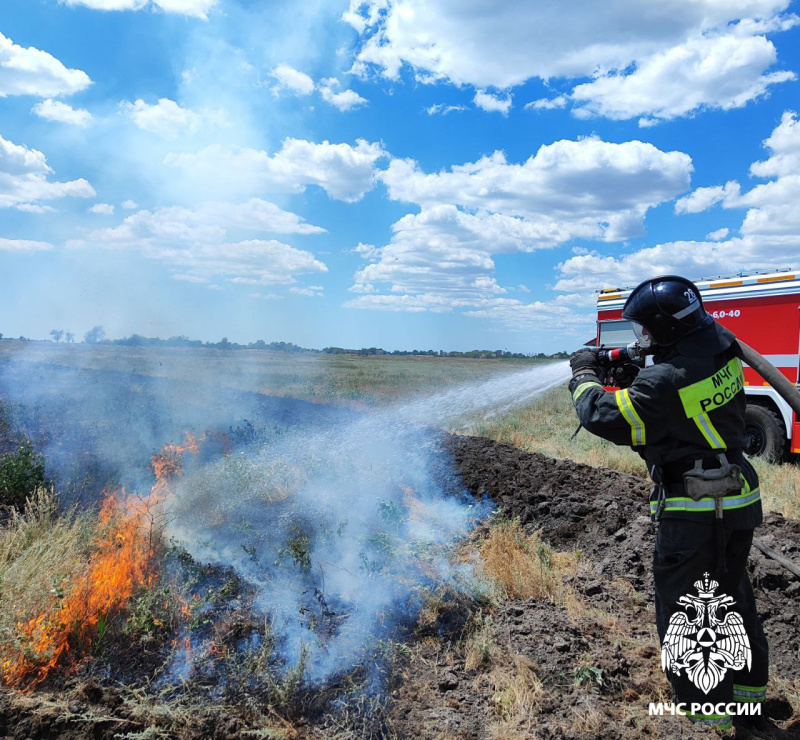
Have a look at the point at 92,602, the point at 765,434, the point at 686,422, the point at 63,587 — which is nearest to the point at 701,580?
the point at 686,422

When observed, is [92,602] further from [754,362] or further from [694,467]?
[754,362]

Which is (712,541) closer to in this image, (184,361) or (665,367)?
(665,367)

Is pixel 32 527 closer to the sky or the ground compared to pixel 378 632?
closer to the sky

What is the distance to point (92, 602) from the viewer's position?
11.5 feet

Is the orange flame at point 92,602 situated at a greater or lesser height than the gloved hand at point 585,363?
lesser

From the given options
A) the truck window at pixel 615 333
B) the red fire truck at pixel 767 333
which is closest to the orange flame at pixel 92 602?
the red fire truck at pixel 767 333

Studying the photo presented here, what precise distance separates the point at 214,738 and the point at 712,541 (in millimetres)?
2569

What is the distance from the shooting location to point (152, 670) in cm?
321

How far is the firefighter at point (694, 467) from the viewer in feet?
8.88

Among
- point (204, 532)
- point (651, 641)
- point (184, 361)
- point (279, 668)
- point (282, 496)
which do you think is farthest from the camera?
point (184, 361)

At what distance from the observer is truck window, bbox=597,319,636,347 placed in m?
11.2

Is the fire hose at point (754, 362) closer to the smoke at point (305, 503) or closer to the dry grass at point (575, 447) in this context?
the smoke at point (305, 503)

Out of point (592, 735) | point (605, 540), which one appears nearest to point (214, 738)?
point (592, 735)

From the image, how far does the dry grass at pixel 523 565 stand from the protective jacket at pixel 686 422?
1763 mm
